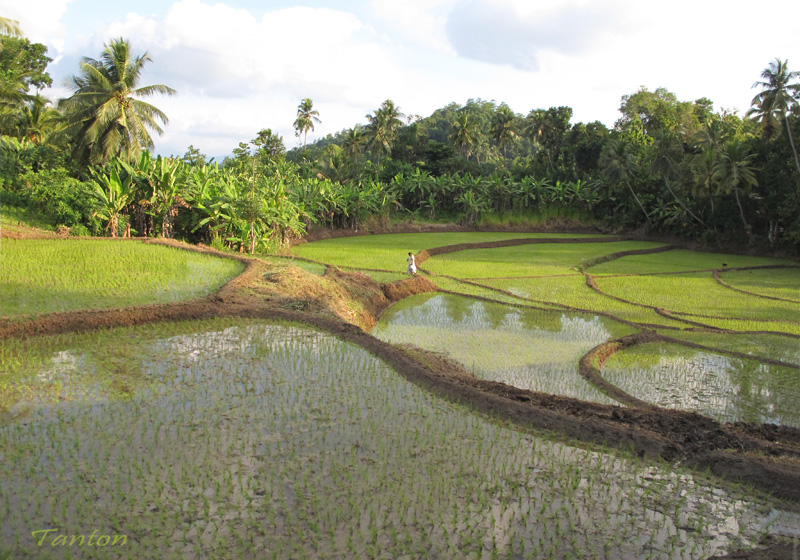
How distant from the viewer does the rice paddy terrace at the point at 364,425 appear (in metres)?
3.74

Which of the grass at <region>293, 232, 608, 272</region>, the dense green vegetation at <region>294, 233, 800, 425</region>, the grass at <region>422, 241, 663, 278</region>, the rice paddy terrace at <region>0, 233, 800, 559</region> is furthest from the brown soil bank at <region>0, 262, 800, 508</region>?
the grass at <region>422, 241, 663, 278</region>

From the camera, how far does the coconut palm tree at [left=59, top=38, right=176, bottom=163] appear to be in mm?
16844

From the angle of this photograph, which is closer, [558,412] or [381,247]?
[558,412]

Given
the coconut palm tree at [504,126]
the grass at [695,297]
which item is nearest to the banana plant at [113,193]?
the grass at [695,297]

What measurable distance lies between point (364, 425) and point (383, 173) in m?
28.2

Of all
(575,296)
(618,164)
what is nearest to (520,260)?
(575,296)

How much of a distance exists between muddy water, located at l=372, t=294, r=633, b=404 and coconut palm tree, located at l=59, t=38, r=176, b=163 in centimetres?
1076

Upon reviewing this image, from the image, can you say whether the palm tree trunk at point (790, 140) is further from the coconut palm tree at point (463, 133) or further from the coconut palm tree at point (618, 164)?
the coconut palm tree at point (463, 133)

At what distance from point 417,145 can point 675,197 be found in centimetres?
1883

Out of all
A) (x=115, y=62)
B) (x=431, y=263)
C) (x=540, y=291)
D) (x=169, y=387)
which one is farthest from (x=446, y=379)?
(x=115, y=62)

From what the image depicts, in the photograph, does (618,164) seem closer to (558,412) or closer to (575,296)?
(575,296)

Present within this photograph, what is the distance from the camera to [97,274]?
10359 mm

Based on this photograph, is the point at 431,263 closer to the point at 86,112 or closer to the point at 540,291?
the point at 540,291

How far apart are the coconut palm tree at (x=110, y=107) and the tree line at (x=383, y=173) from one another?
0.04m
